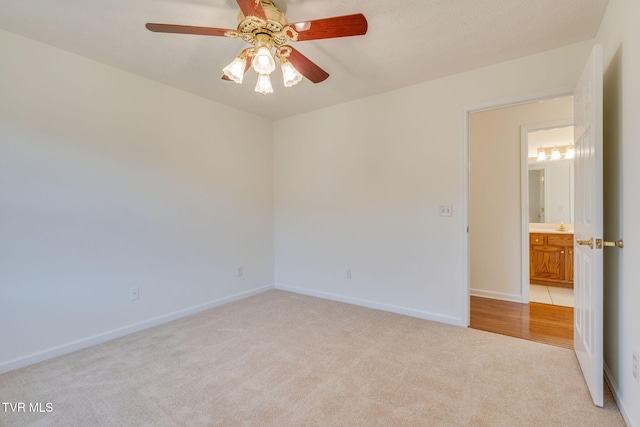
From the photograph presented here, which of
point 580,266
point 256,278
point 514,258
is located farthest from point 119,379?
point 514,258

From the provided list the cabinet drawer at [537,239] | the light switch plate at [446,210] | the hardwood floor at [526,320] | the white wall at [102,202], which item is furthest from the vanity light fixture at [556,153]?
the white wall at [102,202]

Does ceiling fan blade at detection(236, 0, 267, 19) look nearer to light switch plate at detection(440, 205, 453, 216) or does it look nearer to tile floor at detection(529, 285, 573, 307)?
light switch plate at detection(440, 205, 453, 216)

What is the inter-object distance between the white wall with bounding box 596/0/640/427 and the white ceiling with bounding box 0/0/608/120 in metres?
0.40

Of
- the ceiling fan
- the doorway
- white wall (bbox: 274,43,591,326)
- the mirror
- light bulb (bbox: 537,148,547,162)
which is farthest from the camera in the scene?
light bulb (bbox: 537,148,547,162)

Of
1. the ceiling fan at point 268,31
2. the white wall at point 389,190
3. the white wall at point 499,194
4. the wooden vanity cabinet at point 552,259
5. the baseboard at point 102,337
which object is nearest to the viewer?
the ceiling fan at point 268,31

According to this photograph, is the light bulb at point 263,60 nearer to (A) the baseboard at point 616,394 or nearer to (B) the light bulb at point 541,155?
(A) the baseboard at point 616,394

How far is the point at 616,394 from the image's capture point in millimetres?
1666

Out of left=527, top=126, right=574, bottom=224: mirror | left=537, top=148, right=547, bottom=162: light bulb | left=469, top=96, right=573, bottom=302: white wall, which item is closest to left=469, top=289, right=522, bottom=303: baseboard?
left=469, top=96, right=573, bottom=302: white wall

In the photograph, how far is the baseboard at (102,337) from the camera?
2.09 meters

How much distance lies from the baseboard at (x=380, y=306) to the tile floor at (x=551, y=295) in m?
1.54

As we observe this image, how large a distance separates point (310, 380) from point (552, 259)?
→ 4.22 meters

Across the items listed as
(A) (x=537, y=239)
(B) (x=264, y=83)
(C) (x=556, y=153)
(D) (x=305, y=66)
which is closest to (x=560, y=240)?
(A) (x=537, y=239)

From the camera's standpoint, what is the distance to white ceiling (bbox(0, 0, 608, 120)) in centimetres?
181

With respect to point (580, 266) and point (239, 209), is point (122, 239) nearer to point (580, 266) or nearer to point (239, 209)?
point (239, 209)
